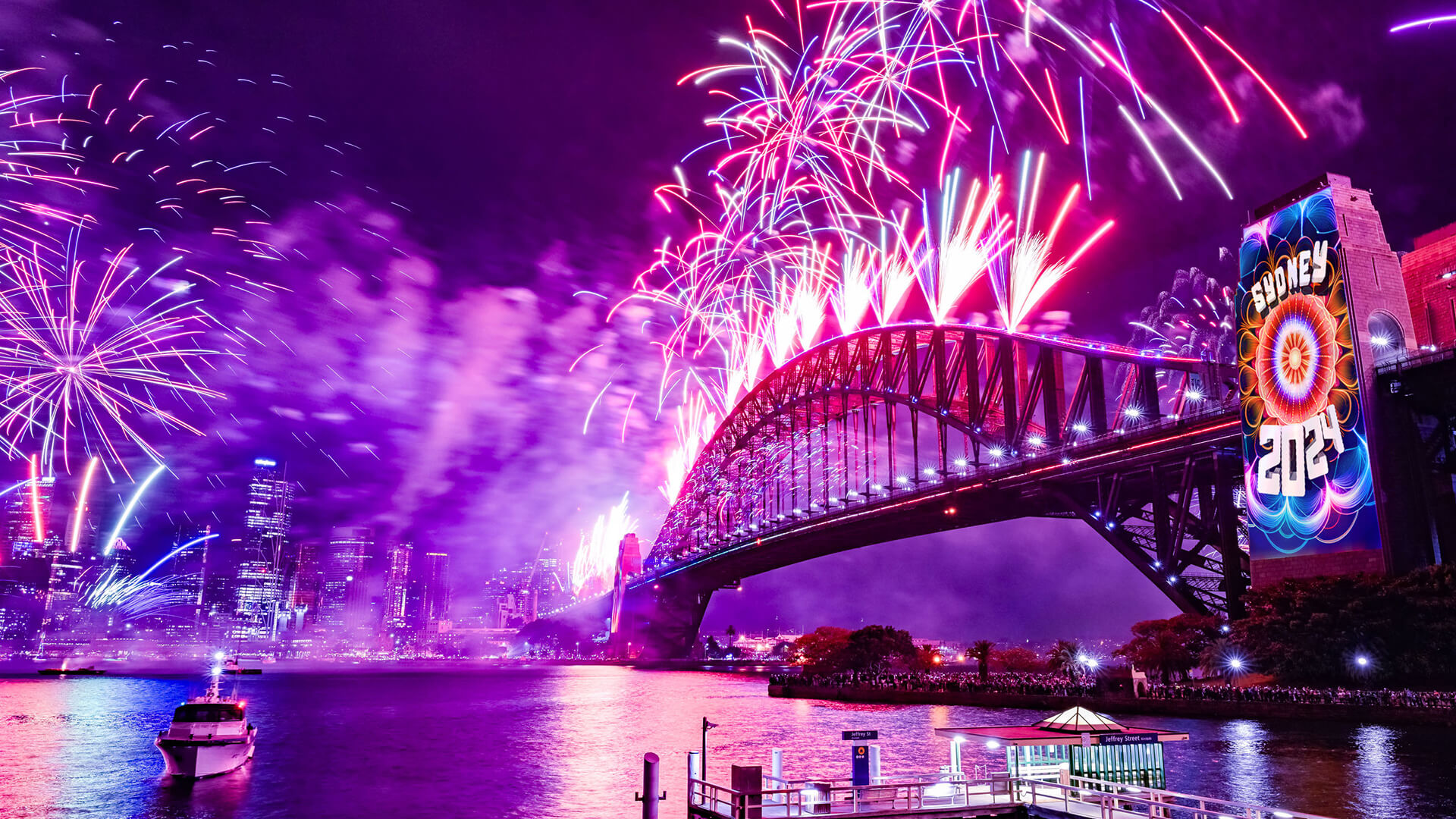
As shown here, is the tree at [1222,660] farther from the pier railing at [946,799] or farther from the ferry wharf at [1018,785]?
the pier railing at [946,799]

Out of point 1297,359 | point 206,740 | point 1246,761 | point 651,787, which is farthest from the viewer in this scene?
point 1297,359

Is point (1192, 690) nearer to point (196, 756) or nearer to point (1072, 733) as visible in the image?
point (1072, 733)

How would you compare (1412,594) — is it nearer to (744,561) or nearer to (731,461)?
(744,561)

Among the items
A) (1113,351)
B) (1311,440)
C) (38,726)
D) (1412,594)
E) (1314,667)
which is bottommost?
(38,726)

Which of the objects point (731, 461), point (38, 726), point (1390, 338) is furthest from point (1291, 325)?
point (731, 461)

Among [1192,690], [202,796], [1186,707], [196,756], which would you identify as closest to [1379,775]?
[1186,707]
